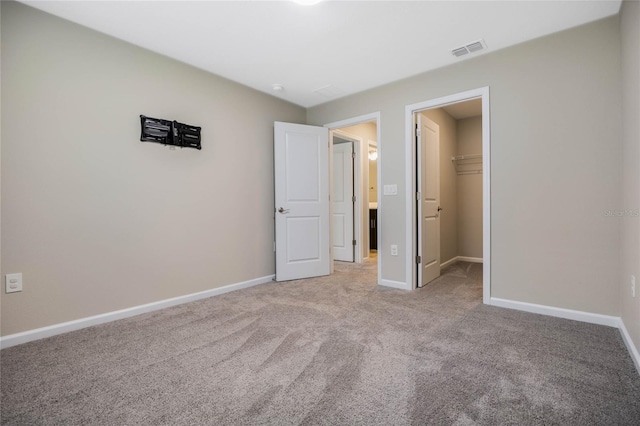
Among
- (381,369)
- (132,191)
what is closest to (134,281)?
(132,191)

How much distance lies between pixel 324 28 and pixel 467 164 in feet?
12.3

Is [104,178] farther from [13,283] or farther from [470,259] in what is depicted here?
[470,259]

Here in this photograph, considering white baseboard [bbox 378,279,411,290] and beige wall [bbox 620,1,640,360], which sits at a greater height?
beige wall [bbox 620,1,640,360]

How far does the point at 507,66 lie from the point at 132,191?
3.53 metres

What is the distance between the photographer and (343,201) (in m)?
5.16

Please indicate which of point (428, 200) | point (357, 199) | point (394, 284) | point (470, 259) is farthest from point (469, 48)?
point (470, 259)

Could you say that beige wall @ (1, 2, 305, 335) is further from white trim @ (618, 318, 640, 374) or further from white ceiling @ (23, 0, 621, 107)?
white trim @ (618, 318, 640, 374)

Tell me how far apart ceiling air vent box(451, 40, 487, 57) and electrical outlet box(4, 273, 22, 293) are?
389 cm

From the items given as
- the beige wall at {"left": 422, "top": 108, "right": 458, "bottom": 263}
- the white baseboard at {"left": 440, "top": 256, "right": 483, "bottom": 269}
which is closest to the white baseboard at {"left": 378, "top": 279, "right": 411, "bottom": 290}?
the beige wall at {"left": 422, "top": 108, "right": 458, "bottom": 263}

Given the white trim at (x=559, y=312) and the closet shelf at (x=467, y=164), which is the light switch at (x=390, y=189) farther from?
the closet shelf at (x=467, y=164)

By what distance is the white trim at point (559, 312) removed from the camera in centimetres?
227

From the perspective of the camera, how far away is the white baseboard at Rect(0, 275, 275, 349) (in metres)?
2.07

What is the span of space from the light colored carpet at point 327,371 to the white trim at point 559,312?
83 millimetres

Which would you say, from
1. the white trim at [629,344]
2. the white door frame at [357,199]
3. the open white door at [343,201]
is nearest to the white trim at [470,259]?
the white door frame at [357,199]
